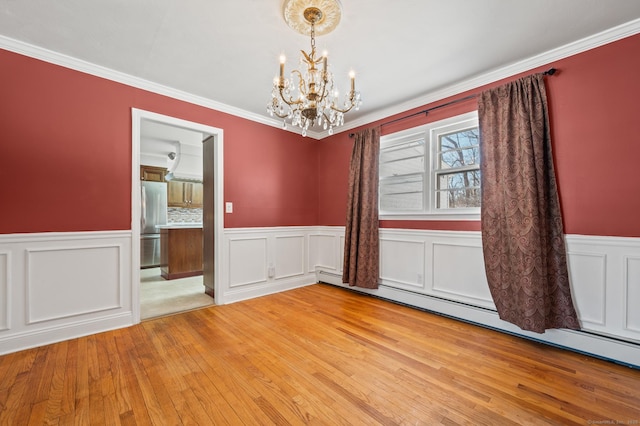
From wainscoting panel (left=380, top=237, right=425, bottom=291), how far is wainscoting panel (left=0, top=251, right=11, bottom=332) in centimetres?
374

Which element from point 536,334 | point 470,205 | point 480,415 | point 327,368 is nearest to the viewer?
point 480,415

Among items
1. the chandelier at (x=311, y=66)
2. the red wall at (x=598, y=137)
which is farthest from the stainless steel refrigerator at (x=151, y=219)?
the red wall at (x=598, y=137)

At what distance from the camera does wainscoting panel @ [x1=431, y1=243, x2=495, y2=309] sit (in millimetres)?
2746

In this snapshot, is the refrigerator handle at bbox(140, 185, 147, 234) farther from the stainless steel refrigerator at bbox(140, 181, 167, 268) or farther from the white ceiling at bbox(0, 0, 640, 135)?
the white ceiling at bbox(0, 0, 640, 135)

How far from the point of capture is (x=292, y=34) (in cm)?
212

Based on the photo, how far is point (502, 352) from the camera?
2182 millimetres

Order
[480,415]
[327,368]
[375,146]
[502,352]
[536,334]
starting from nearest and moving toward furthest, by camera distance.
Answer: [480,415] < [327,368] < [502,352] < [536,334] < [375,146]

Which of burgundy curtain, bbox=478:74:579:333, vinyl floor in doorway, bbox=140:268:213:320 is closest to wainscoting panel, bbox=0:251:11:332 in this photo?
vinyl floor in doorway, bbox=140:268:213:320

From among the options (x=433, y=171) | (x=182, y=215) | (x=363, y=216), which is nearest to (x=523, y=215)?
(x=433, y=171)

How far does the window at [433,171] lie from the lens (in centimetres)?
295

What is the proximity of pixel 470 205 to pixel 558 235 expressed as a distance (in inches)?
32.6

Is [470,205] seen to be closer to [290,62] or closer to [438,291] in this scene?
[438,291]

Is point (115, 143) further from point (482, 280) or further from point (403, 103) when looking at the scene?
point (482, 280)

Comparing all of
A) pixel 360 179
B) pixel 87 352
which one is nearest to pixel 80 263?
pixel 87 352
